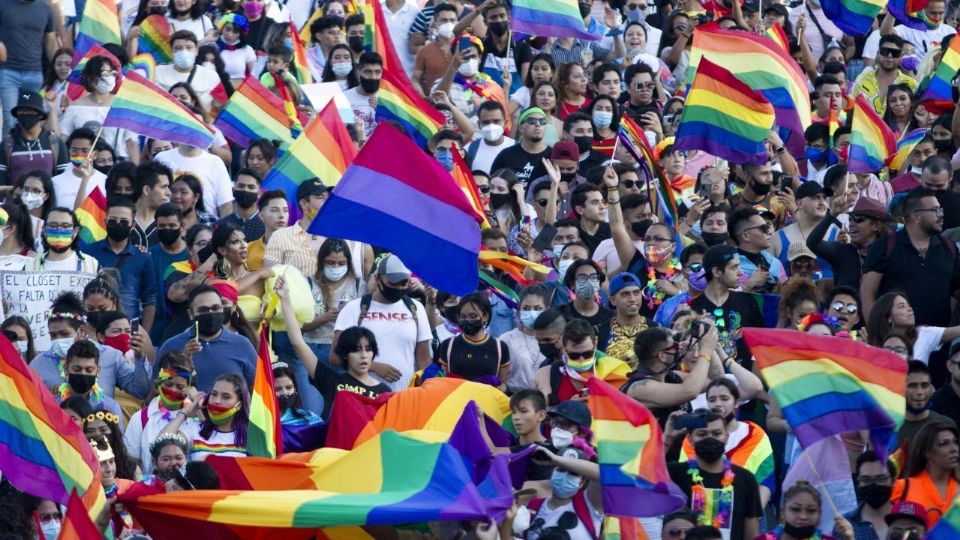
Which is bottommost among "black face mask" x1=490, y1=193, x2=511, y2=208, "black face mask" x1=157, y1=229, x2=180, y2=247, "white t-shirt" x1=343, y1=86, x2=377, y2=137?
"white t-shirt" x1=343, y1=86, x2=377, y2=137

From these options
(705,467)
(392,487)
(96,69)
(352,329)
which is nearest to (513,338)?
(352,329)

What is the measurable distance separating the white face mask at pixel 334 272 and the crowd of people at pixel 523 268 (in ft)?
0.05

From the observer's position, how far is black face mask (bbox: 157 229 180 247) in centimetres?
1559

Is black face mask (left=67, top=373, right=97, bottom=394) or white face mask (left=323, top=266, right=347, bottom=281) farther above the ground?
black face mask (left=67, top=373, right=97, bottom=394)

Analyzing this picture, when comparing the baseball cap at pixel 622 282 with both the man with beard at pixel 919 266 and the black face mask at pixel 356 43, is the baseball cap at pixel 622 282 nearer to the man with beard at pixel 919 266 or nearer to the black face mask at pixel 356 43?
the man with beard at pixel 919 266

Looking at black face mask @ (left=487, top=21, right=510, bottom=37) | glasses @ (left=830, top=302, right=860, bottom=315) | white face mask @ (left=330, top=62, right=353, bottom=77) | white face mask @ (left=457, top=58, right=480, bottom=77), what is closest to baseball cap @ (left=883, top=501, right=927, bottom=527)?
glasses @ (left=830, top=302, right=860, bottom=315)

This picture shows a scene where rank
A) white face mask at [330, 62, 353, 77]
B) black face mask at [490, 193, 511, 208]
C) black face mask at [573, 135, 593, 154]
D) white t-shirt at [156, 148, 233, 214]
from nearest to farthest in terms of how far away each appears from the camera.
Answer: black face mask at [490, 193, 511, 208] → white t-shirt at [156, 148, 233, 214] → black face mask at [573, 135, 593, 154] → white face mask at [330, 62, 353, 77]

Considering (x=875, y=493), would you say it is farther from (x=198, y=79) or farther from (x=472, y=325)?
(x=198, y=79)

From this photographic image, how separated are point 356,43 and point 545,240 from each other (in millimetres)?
4854

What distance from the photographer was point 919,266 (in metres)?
14.7

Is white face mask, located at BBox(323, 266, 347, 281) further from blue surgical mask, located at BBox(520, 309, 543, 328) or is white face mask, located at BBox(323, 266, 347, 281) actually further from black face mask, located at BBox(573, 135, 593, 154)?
black face mask, located at BBox(573, 135, 593, 154)

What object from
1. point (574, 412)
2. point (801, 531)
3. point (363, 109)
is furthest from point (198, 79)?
Answer: point (801, 531)

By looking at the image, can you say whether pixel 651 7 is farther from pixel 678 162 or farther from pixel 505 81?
pixel 678 162

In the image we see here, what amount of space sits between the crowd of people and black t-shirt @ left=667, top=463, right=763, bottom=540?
1 centimetres
